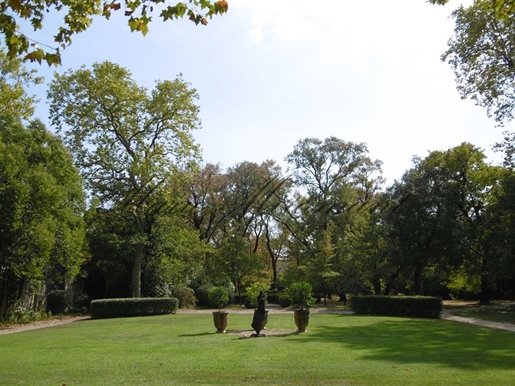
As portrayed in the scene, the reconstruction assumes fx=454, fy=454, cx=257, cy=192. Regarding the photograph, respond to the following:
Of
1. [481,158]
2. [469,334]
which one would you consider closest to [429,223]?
[481,158]

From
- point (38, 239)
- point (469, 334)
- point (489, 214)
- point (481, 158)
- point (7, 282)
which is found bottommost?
point (469, 334)

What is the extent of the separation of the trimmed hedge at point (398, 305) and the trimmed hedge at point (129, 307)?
415 inches

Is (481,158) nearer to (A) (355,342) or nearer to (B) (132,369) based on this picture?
(A) (355,342)

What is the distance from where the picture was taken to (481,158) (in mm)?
32812

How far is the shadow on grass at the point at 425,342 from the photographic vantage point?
31.5 ft

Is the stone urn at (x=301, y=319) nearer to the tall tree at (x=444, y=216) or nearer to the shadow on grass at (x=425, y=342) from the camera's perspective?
the shadow on grass at (x=425, y=342)

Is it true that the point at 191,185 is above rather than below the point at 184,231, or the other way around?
above

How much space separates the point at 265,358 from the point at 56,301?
20891 mm

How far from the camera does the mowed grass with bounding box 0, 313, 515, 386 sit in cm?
775

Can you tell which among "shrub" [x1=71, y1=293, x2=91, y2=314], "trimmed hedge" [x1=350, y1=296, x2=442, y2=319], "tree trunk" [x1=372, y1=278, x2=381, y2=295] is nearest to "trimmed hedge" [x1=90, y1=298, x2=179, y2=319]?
"shrub" [x1=71, y1=293, x2=91, y2=314]

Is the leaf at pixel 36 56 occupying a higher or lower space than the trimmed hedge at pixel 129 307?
higher

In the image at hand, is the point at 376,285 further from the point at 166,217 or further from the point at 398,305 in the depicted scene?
the point at 166,217

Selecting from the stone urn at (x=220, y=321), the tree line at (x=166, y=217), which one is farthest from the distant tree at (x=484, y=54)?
the stone urn at (x=220, y=321)

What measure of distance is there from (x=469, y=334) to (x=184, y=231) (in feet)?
68.0
